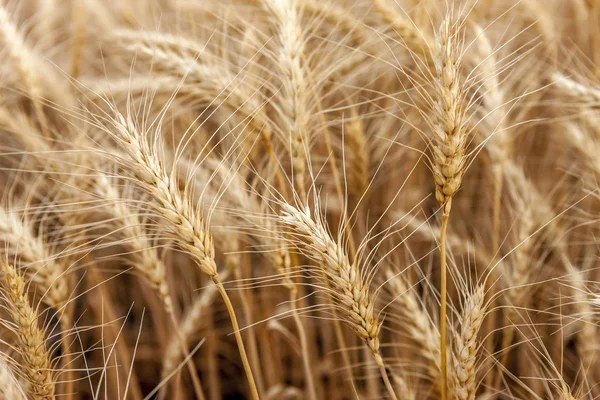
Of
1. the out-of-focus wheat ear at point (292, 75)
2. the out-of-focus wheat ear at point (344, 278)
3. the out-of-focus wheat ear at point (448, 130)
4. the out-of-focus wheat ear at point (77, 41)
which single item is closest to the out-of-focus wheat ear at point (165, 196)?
the out-of-focus wheat ear at point (344, 278)

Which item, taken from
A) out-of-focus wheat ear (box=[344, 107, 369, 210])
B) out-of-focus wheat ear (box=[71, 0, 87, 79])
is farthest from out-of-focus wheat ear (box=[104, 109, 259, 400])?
out-of-focus wheat ear (box=[71, 0, 87, 79])

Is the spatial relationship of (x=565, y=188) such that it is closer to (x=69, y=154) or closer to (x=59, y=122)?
(x=69, y=154)

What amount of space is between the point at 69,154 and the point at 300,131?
592 millimetres

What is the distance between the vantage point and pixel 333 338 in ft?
5.80

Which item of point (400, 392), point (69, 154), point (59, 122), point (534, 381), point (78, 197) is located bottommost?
point (534, 381)

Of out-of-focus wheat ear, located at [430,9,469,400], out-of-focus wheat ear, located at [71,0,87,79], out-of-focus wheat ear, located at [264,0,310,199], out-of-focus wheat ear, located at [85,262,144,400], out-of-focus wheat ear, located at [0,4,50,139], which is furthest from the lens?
out-of-focus wheat ear, located at [71,0,87,79]

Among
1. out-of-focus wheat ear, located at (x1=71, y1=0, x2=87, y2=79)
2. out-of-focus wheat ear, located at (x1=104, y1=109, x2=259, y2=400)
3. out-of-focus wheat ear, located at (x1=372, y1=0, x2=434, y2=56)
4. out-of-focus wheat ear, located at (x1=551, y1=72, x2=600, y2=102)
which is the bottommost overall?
out-of-focus wheat ear, located at (x1=104, y1=109, x2=259, y2=400)

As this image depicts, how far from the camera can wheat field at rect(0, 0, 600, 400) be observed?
869 mm

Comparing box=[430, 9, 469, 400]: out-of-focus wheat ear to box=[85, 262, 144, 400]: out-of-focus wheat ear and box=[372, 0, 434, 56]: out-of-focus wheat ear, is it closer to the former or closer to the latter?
box=[372, 0, 434, 56]: out-of-focus wheat ear

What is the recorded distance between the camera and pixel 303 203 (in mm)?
1085

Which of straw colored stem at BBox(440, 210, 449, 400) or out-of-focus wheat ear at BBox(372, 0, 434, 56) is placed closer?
straw colored stem at BBox(440, 210, 449, 400)

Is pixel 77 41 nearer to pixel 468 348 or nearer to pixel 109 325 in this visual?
pixel 109 325

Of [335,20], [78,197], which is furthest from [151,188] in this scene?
[335,20]

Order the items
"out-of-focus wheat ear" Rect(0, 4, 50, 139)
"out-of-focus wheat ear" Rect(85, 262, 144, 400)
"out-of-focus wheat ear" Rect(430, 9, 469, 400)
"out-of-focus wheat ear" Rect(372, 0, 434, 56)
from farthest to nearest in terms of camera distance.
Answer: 1. "out-of-focus wheat ear" Rect(85, 262, 144, 400)
2. "out-of-focus wheat ear" Rect(0, 4, 50, 139)
3. "out-of-focus wheat ear" Rect(372, 0, 434, 56)
4. "out-of-focus wheat ear" Rect(430, 9, 469, 400)
